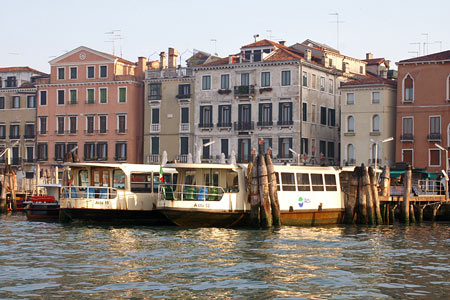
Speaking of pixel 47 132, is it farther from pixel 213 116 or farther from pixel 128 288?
pixel 128 288

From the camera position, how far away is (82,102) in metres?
67.6

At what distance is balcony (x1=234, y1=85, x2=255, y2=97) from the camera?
60.8 metres

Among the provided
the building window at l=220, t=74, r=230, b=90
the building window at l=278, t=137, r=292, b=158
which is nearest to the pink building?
the building window at l=220, t=74, r=230, b=90

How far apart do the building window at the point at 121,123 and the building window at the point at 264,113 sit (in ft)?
37.3

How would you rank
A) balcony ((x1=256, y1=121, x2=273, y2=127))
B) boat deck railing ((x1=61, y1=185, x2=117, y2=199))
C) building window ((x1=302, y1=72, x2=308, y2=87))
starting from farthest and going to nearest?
balcony ((x1=256, y1=121, x2=273, y2=127)) → building window ((x1=302, y1=72, x2=308, y2=87)) → boat deck railing ((x1=61, y1=185, x2=117, y2=199))

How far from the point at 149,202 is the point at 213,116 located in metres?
28.0

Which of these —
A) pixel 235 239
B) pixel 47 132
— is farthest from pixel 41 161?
pixel 235 239

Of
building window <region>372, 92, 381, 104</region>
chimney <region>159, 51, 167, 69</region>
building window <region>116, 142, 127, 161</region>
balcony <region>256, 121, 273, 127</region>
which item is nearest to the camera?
building window <region>372, 92, 381, 104</region>

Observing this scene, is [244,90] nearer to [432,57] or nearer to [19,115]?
[432,57]

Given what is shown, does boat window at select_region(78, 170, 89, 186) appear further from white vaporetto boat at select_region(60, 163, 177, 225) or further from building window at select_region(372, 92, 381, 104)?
building window at select_region(372, 92, 381, 104)

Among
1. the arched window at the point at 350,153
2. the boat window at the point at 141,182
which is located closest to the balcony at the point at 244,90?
the arched window at the point at 350,153

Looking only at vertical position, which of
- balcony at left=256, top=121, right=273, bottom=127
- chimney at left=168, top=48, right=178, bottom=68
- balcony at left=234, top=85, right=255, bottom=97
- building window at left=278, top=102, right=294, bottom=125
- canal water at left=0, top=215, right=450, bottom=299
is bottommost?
canal water at left=0, top=215, right=450, bottom=299

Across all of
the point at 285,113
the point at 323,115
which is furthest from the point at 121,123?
the point at 323,115

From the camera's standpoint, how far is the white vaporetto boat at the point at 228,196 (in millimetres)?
32594
